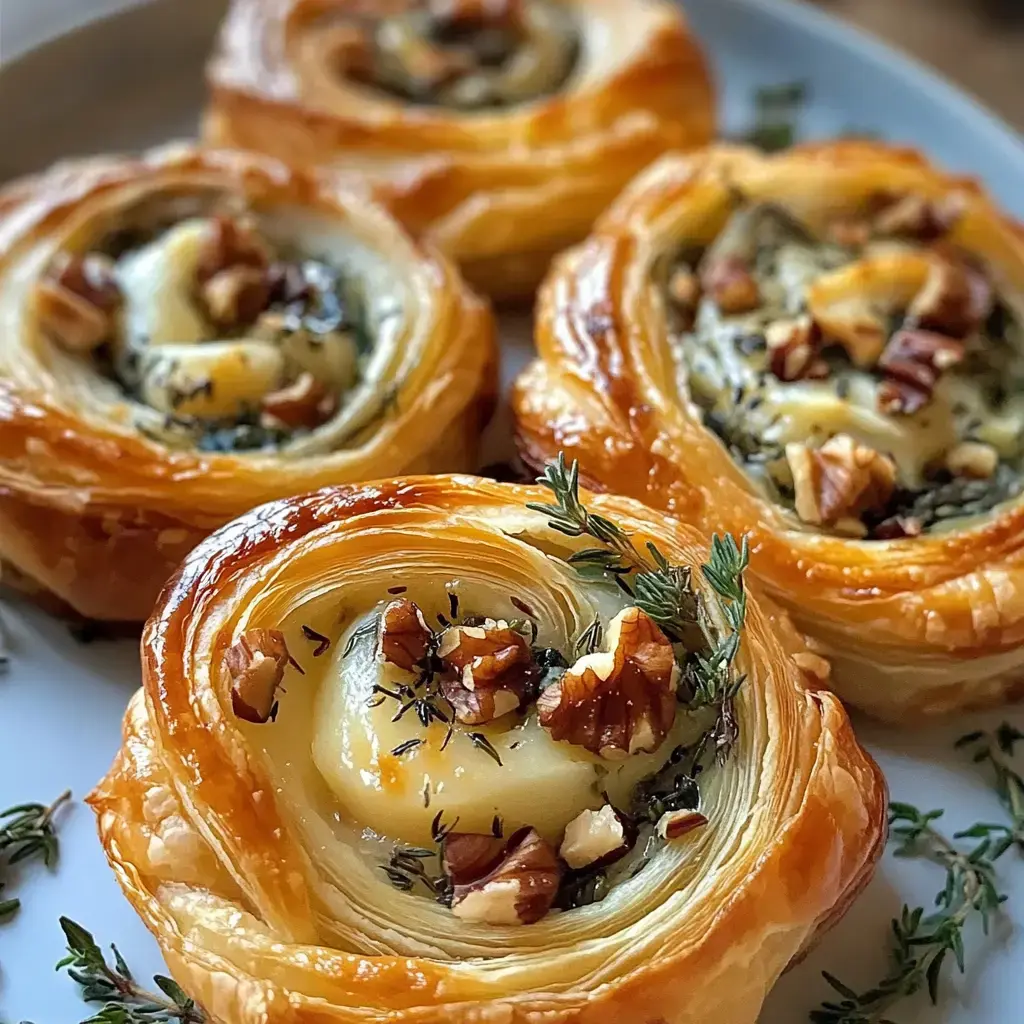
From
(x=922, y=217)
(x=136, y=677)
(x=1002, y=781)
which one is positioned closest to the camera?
(x=1002, y=781)

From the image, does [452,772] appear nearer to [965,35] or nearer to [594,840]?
[594,840]

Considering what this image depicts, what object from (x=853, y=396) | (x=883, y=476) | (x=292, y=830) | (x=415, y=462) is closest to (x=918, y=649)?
(x=883, y=476)

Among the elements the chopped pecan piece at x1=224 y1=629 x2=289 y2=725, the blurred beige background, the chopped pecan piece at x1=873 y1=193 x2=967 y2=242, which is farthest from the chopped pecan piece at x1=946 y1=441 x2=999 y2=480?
the blurred beige background

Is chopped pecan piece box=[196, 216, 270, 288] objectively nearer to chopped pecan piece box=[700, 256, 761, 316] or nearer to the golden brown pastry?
the golden brown pastry

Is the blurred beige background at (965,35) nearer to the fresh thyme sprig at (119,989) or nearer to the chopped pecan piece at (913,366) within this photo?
the chopped pecan piece at (913,366)

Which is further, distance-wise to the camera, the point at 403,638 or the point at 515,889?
the point at 403,638

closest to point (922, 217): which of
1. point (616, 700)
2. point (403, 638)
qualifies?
point (616, 700)
